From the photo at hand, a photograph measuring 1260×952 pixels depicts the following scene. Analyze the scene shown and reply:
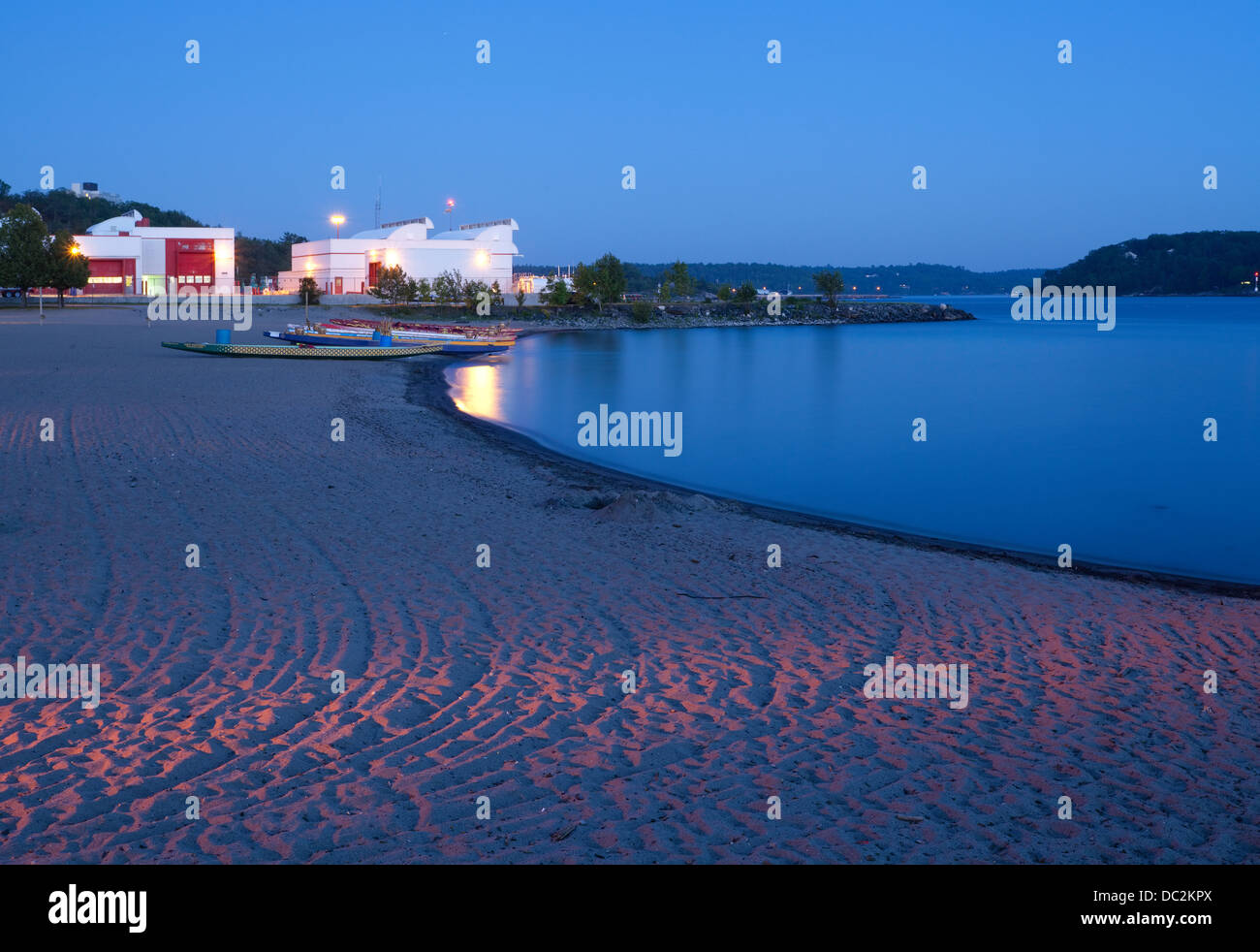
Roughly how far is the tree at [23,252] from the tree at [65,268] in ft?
1.05

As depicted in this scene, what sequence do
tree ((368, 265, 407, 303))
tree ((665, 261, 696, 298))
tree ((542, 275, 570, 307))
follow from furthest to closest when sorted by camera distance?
tree ((665, 261, 696, 298)), tree ((542, 275, 570, 307)), tree ((368, 265, 407, 303))

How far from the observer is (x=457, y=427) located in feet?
68.3

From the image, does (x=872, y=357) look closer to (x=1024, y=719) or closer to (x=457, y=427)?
(x=457, y=427)

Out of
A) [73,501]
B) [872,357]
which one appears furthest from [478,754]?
[872,357]

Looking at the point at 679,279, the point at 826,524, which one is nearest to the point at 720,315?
the point at 679,279

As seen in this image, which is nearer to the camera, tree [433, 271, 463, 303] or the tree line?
the tree line

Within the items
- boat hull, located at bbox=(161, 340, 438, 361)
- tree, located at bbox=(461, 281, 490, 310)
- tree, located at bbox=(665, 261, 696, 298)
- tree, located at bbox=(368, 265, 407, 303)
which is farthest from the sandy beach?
tree, located at bbox=(665, 261, 696, 298)

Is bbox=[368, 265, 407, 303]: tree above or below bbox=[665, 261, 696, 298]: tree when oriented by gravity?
below

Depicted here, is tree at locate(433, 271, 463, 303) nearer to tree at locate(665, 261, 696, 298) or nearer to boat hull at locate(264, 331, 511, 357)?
boat hull at locate(264, 331, 511, 357)

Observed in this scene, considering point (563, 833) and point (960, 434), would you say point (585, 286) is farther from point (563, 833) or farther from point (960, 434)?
point (563, 833)

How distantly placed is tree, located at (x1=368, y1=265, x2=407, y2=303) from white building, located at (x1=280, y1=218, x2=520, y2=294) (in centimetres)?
381

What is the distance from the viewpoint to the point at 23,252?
56.4 meters

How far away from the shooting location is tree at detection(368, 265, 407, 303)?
6675 cm
